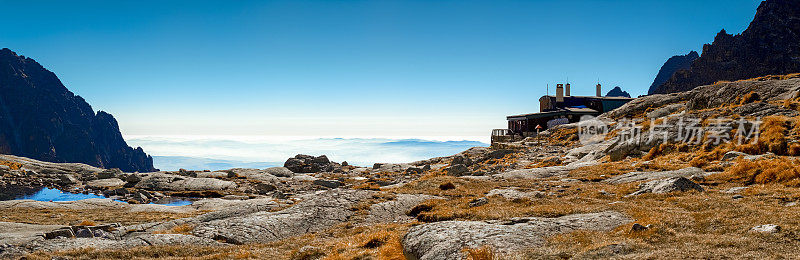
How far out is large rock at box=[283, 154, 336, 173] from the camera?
64.6 metres

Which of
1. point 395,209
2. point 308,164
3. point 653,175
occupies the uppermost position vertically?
point 653,175

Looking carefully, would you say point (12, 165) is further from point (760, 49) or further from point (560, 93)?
point (760, 49)

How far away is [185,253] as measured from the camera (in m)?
11.4

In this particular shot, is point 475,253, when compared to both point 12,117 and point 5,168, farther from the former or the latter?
point 12,117

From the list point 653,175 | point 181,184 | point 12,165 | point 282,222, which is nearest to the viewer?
point 282,222

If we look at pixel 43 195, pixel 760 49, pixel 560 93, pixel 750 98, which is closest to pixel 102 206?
pixel 43 195

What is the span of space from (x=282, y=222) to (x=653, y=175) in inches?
796

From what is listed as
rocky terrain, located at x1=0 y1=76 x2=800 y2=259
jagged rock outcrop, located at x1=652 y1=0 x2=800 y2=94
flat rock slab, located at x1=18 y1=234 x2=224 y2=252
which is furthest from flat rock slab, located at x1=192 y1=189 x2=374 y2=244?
jagged rock outcrop, located at x1=652 y1=0 x2=800 y2=94

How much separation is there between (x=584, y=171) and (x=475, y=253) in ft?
74.1

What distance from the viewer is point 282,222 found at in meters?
15.5

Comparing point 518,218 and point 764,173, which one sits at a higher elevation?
point 764,173

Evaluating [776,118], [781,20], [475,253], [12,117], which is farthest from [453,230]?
[12,117]

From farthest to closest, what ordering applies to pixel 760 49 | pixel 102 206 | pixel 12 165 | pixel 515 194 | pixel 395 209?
1. pixel 760 49
2. pixel 12 165
3. pixel 102 206
4. pixel 515 194
5. pixel 395 209

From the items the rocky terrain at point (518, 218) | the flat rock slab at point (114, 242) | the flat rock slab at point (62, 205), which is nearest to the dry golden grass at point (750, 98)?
the rocky terrain at point (518, 218)
